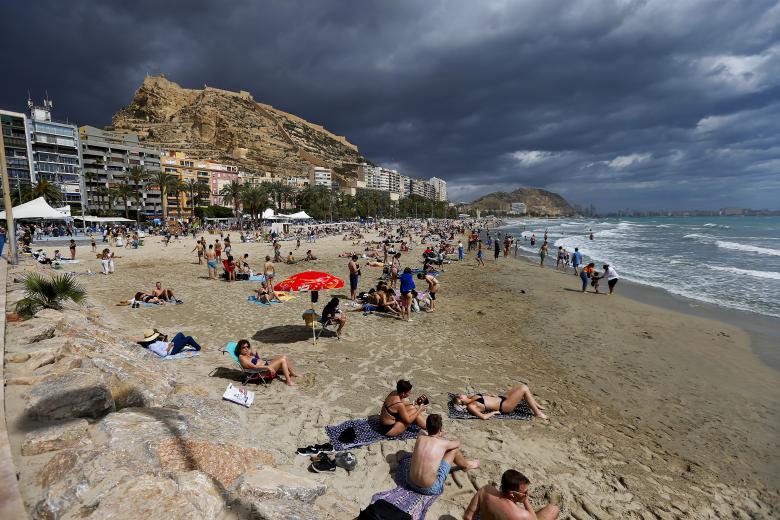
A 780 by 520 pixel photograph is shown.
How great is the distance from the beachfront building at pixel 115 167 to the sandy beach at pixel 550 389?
68650mm

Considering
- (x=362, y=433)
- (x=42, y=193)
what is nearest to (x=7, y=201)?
(x=362, y=433)

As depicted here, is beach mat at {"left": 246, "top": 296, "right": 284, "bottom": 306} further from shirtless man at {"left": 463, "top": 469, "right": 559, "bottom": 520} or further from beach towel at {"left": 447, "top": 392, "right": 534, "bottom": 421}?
shirtless man at {"left": 463, "top": 469, "right": 559, "bottom": 520}

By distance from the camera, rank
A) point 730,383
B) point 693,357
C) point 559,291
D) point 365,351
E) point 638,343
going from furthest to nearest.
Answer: point 559,291
point 638,343
point 693,357
point 365,351
point 730,383

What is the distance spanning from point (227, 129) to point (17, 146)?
250 feet

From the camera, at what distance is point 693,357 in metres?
7.78

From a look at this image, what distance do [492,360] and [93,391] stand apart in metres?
6.23

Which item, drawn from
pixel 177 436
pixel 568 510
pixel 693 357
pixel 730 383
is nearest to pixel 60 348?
pixel 177 436

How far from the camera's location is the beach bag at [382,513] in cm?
265

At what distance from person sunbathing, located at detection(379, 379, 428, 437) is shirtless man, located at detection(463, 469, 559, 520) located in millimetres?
1445

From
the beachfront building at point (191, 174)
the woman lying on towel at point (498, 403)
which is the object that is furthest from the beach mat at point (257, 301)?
the beachfront building at point (191, 174)

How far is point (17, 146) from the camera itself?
59.5 m

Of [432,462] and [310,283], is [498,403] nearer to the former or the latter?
[432,462]

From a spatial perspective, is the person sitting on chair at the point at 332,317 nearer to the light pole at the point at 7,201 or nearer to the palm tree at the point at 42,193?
the light pole at the point at 7,201

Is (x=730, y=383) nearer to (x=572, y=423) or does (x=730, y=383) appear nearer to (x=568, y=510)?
(x=572, y=423)
